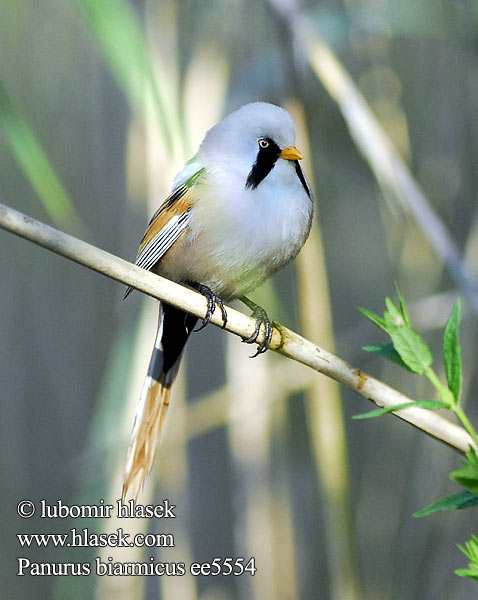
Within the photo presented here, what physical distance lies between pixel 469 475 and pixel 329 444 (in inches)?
54.9

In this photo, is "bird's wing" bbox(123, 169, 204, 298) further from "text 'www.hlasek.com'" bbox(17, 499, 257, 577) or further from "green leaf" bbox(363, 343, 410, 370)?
"green leaf" bbox(363, 343, 410, 370)

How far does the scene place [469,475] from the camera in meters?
0.69

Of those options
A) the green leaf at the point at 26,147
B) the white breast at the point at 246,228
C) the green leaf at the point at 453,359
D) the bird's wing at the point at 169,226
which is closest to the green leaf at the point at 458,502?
the green leaf at the point at 453,359

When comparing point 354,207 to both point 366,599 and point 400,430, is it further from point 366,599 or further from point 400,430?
point 366,599

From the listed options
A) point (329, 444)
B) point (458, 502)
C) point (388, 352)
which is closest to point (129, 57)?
point (388, 352)

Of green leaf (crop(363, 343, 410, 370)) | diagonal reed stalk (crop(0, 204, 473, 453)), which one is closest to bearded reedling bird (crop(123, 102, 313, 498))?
diagonal reed stalk (crop(0, 204, 473, 453))

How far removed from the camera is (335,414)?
2.09m

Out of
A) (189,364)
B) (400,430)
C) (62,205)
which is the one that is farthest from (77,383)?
(62,205)

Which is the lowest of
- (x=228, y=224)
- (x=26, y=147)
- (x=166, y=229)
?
(x=26, y=147)

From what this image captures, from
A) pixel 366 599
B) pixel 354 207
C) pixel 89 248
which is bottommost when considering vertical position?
pixel 366 599

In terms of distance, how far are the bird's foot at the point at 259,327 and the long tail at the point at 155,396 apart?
187 mm

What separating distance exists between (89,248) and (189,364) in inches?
84.8

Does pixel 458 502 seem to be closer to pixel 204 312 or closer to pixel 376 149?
pixel 204 312

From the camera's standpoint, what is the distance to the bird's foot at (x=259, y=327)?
5.30 ft
